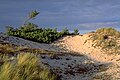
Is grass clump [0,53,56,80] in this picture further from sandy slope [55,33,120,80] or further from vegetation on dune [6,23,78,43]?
vegetation on dune [6,23,78,43]

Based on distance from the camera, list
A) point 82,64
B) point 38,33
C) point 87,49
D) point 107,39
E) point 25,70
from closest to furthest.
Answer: point 25,70, point 82,64, point 87,49, point 107,39, point 38,33

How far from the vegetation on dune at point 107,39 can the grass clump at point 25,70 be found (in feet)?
37.6

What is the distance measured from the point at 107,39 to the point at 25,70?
15870 mm

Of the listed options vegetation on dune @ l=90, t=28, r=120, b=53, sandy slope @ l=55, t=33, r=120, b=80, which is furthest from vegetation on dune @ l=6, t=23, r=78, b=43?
vegetation on dune @ l=90, t=28, r=120, b=53

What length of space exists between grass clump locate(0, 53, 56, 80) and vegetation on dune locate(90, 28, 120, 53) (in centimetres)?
1146

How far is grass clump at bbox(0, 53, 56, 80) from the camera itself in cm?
1272

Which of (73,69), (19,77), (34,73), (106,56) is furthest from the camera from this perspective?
(106,56)

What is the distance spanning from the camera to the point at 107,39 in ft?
96.2

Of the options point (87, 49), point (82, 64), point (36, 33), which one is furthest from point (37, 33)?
point (82, 64)

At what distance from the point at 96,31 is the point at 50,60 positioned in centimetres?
1289

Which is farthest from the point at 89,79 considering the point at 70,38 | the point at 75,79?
the point at 70,38

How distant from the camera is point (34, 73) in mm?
14086

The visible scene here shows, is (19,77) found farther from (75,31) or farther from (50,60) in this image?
(75,31)

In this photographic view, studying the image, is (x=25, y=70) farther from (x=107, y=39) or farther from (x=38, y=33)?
(x=38, y=33)
